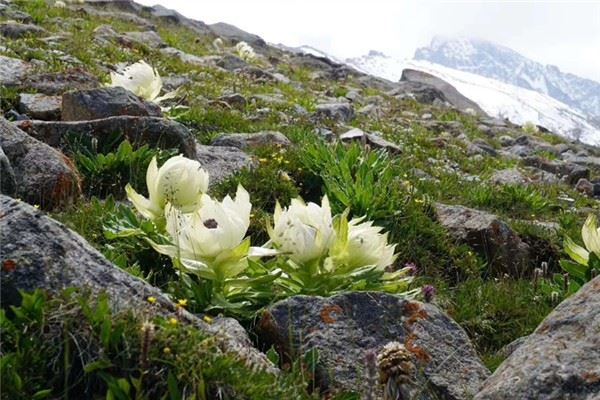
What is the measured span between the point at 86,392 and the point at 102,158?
10.9ft

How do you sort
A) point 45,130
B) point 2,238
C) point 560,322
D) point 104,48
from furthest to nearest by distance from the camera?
point 104,48 < point 45,130 < point 560,322 < point 2,238

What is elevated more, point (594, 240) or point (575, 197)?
point (594, 240)

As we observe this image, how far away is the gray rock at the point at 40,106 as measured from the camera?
23.7 feet

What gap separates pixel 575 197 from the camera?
11.0 m

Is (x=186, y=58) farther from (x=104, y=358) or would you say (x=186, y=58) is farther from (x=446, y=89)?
(x=446, y=89)

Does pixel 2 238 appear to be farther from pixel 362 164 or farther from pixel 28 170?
pixel 362 164

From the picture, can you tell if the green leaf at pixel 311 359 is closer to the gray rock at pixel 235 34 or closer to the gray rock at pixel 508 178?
the gray rock at pixel 508 178

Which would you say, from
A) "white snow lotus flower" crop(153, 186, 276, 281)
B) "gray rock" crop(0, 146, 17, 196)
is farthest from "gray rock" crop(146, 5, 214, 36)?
"white snow lotus flower" crop(153, 186, 276, 281)

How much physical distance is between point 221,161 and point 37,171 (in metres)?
2.21

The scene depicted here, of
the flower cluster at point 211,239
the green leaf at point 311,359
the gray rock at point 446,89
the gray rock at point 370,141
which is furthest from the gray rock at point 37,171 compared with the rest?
the gray rock at point 446,89

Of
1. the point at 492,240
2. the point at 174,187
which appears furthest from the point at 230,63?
the point at 174,187

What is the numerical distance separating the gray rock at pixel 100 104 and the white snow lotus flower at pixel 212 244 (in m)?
3.43

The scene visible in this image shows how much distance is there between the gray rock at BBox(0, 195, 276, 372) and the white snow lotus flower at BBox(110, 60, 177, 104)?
16.4 feet

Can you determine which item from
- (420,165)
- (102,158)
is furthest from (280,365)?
(420,165)
